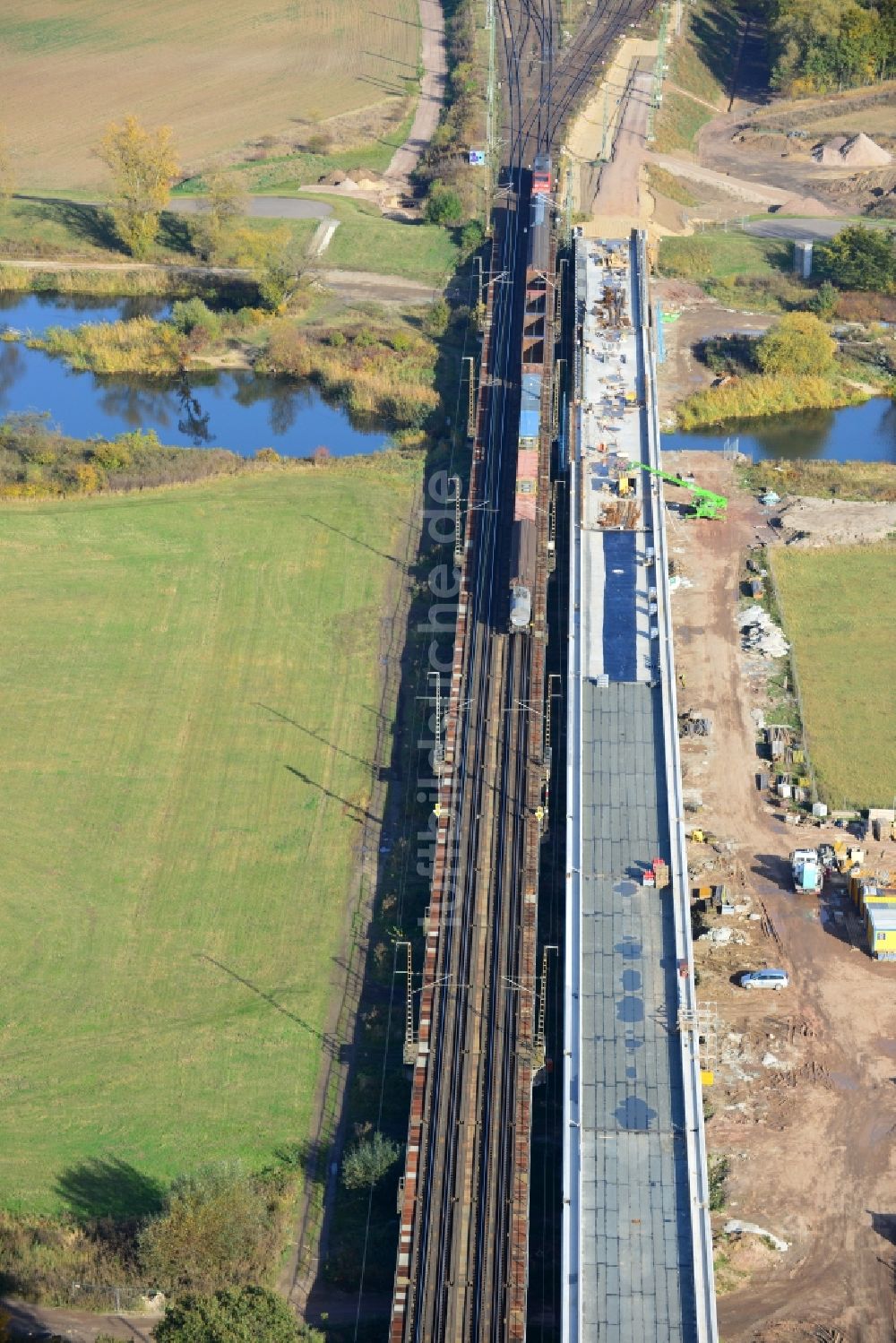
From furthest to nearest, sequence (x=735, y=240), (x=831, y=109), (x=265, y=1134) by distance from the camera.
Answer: (x=831, y=109), (x=735, y=240), (x=265, y=1134)

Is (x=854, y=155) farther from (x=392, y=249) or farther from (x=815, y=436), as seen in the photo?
(x=815, y=436)

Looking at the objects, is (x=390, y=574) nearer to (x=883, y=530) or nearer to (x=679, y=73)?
(x=883, y=530)

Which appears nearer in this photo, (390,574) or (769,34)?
(390,574)

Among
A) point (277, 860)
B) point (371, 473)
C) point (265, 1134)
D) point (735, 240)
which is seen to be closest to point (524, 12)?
point (735, 240)

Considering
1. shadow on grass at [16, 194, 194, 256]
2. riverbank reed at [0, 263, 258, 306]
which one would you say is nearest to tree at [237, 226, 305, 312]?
riverbank reed at [0, 263, 258, 306]

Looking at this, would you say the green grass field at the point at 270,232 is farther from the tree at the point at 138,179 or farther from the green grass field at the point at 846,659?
the green grass field at the point at 846,659

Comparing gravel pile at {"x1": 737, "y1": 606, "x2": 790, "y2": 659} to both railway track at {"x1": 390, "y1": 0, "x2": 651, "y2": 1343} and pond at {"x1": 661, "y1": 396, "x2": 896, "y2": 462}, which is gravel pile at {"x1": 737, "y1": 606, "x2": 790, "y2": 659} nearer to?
railway track at {"x1": 390, "y1": 0, "x2": 651, "y2": 1343}

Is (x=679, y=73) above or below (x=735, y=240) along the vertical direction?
above

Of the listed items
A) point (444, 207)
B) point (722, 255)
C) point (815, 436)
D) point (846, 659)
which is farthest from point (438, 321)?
point (846, 659)
